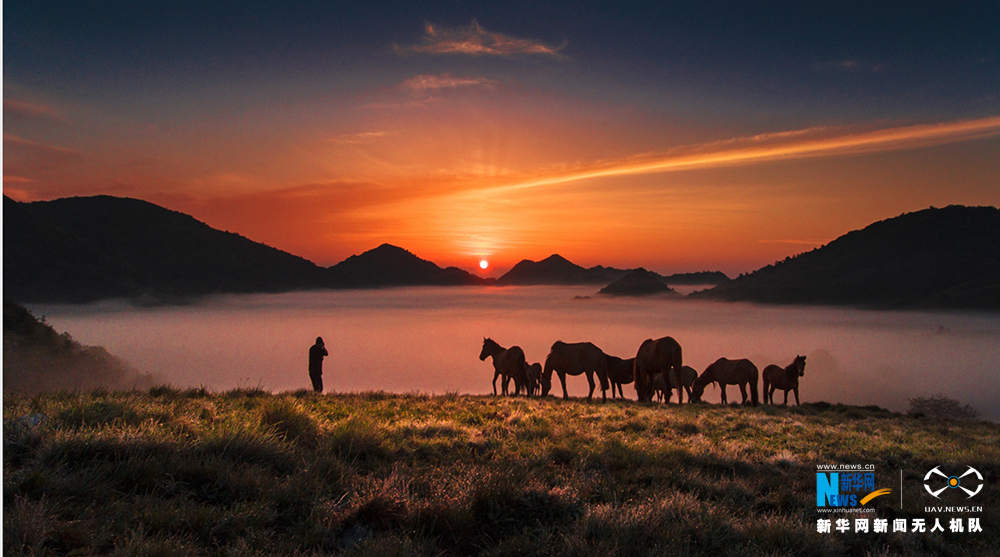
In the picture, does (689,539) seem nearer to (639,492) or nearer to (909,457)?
(639,492)

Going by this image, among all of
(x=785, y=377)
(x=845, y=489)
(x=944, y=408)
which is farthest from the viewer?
(x=944, y=408)

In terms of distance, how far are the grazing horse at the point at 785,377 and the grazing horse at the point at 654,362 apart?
10543mm

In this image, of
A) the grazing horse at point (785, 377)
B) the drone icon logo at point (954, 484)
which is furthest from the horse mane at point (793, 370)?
the drone icon logo at point (954, 484)

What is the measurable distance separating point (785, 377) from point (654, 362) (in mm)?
12954

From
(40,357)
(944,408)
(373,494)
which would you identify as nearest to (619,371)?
(373,494)

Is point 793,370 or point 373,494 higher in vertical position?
point 373,494

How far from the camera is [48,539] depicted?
378cm

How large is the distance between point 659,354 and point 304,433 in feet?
72.1

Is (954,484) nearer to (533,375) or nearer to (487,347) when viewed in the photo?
(487,347)

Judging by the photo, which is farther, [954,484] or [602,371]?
[602,371]

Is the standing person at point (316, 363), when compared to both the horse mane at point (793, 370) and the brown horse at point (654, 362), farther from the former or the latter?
the horse mane at point (793, 370)

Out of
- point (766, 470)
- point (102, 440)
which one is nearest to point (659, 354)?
point (766, 470)

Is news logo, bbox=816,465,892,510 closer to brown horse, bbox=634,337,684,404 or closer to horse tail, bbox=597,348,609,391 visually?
horse tail, bbox=597,348,609,391

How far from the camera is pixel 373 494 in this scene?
4.96m
